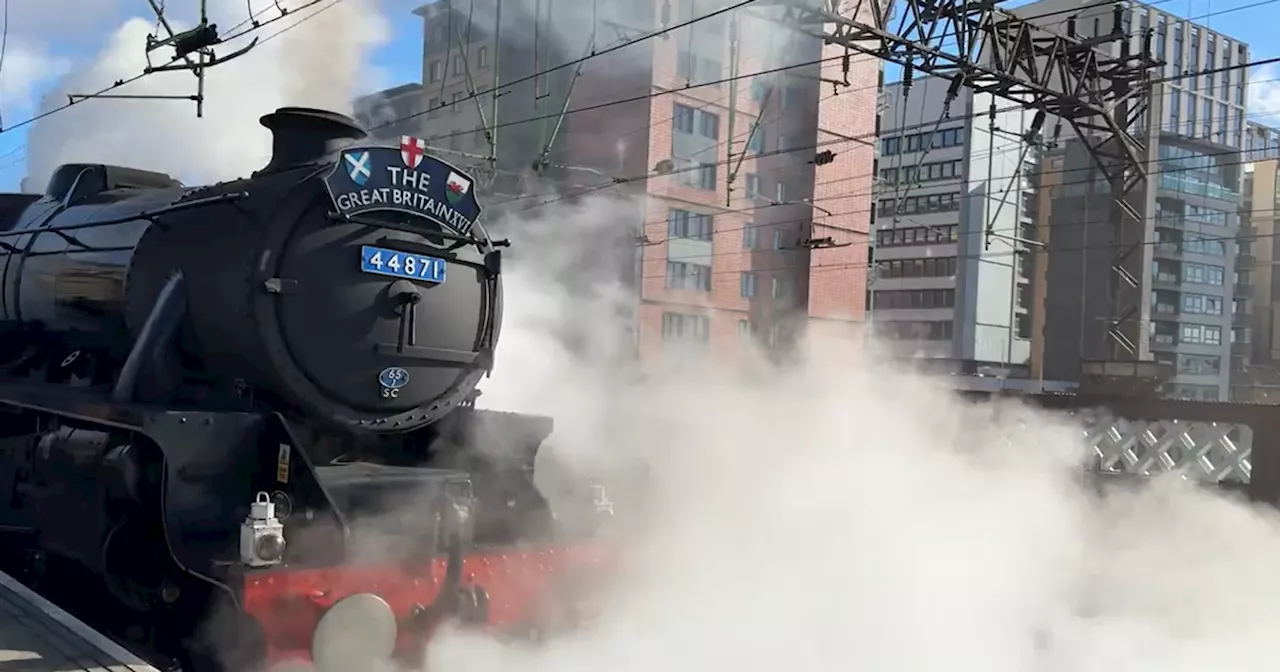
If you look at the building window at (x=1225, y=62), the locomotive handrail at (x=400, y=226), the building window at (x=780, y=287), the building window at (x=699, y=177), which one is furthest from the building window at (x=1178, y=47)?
the locomotive handrail at (x=400, y=226)

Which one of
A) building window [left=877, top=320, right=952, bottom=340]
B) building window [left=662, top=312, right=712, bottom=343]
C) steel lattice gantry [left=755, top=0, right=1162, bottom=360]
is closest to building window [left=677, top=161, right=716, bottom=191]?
building window [left=662, top=312, right=712, bottom=343]

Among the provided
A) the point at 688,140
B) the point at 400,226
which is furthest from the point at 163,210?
the point at 688,140

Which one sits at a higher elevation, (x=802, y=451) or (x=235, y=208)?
(x=235, y=208)

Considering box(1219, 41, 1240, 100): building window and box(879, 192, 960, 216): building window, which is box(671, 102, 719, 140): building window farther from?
box(1219, 41, 1240, 100): building window

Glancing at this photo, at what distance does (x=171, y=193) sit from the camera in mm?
5211

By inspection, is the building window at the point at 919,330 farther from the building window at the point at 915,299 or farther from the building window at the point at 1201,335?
the building window at the point at 1201,335

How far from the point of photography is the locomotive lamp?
12.0 ft

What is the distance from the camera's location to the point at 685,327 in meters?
17.9

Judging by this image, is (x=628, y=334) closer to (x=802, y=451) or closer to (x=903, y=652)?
(x=802, y=451)

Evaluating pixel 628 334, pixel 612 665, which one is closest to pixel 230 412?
pixel 612 665

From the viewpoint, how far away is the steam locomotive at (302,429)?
3.77 m

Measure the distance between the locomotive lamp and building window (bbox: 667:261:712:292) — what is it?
17780 mm

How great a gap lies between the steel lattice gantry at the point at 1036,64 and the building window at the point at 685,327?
5.85 metres

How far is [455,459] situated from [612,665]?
1.23 meters
